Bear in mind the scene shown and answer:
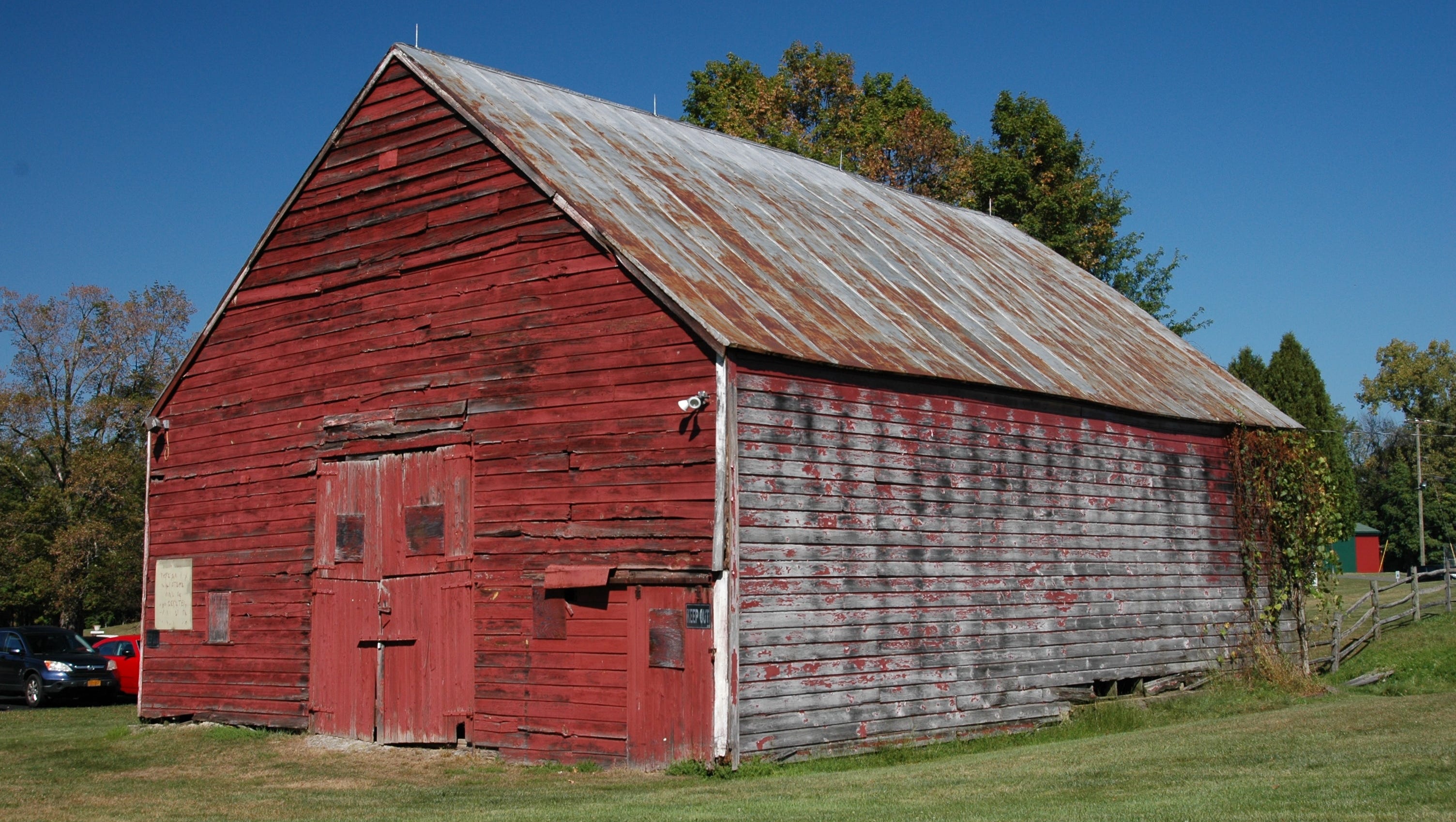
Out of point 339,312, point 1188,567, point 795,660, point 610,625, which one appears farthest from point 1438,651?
point 339,312

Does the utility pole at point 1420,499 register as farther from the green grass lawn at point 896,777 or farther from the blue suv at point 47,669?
the blue suv at point 47,669

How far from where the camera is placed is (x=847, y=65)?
4897cm

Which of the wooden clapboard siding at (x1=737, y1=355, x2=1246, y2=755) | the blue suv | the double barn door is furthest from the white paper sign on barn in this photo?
the wooden clapboard siding at (x1=737, y1=355, x2=1246, y2=755)

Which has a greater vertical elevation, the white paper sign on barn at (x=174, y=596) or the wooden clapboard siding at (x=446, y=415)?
the wooden clapboard siding at (x=446, y=415)

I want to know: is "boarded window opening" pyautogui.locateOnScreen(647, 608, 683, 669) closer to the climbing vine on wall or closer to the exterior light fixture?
the exterior light fixture

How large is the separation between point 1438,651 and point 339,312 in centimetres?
1989

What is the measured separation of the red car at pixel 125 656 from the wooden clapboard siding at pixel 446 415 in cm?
951

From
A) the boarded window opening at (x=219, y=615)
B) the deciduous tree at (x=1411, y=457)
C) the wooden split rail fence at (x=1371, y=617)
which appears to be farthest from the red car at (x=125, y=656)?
the deciduous tree at (x=1411, y=457)

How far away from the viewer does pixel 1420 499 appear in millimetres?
72250

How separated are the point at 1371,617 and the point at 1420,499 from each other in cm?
4794

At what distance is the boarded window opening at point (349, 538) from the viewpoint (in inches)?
724

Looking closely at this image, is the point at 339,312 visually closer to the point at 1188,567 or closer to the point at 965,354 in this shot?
the point at 965,354

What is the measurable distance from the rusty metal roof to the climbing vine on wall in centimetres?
71

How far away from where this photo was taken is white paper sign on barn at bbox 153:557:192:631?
68.8 feet
